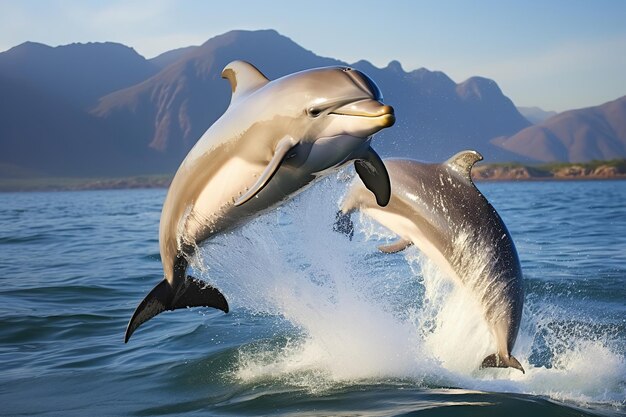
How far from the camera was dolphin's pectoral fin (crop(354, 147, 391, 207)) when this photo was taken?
17.7 ft

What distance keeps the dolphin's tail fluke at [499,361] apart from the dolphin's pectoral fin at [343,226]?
6.65 feet

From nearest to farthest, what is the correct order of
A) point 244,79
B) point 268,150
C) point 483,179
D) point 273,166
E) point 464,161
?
point 273,166
point 268,150
point 244,79
point 464,161
point 483,179

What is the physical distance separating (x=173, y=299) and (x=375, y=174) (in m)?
2.60

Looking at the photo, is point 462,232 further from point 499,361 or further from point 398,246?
point 499,361

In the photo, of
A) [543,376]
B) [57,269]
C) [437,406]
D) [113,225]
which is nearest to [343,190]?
[543,376]

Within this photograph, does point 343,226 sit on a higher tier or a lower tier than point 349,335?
higher

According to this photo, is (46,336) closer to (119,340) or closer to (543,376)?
(119,340)

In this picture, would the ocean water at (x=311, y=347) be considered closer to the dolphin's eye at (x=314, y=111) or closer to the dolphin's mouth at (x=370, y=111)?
the dolphin's eye at (x=314, y=111)

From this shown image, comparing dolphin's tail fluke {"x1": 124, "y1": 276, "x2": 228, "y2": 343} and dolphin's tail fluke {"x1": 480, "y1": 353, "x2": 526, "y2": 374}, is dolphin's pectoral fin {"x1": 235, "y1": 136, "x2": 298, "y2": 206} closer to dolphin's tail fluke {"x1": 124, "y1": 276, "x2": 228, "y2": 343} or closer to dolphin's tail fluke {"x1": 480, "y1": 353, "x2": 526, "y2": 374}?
dolphin's tail fluke {"x1": 124, "y1": 276, "x2": 228, "y2": 343}

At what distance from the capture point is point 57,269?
14.8m

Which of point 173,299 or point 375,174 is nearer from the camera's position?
point 375,174

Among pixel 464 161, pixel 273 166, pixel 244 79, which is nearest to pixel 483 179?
pixel 464 161

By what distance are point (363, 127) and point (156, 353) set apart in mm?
4731

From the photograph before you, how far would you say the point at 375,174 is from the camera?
551cm
